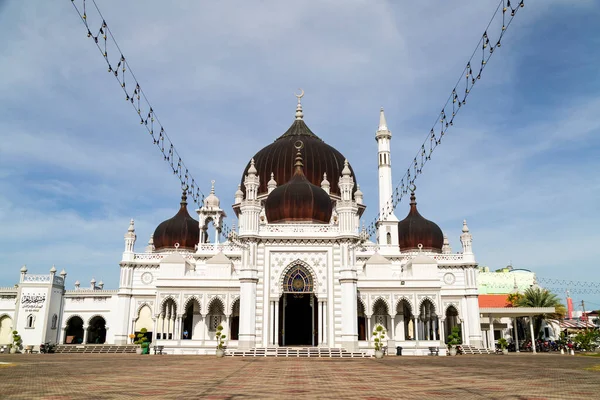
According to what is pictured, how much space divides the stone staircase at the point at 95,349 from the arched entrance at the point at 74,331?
637 centimetres

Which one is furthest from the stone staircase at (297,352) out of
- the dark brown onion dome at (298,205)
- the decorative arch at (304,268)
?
the dark brown onion dome at (298,205)

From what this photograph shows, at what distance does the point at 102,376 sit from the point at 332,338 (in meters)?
17.0

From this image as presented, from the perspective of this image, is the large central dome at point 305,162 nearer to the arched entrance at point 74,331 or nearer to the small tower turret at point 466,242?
the small tower turret at point 466,242

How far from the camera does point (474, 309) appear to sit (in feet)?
128

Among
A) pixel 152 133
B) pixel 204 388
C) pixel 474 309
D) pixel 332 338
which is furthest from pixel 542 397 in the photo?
pixel 474 309

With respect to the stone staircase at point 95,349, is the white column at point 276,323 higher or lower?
higher

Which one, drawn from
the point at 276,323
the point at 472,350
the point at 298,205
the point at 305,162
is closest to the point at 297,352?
the point at 276,323

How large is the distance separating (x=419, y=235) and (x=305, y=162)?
12.0 m

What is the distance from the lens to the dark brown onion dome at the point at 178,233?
4519 centimetres

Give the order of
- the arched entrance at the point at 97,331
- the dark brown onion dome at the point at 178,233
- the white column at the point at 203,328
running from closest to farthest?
the white column at the point at 203,328 → the dark brown onion dome at the point at 178,233 → the arched entrance at the point at 97,331

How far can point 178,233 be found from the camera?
45.3 metres

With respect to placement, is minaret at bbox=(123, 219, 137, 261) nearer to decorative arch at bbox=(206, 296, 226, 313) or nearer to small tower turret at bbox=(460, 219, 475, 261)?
decorative arch at bbox=(206, 296, 226, 313)

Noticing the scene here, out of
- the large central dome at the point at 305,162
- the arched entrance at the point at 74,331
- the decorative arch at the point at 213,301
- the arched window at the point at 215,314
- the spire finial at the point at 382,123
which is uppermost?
the spire finial at the point at 382,123

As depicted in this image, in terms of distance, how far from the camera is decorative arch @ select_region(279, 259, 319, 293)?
31.4 m
